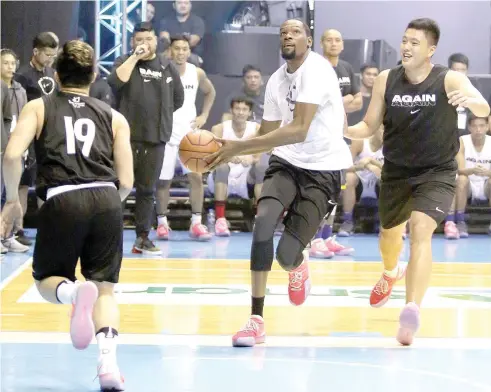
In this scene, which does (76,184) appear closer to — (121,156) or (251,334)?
(121,156)

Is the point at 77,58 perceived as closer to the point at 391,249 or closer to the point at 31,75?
the point at 391,249

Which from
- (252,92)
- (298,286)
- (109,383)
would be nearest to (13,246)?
(252,92)

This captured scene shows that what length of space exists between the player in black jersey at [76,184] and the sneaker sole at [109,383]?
100 millimetres

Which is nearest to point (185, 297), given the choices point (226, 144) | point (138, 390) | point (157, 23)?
point (226, 144)

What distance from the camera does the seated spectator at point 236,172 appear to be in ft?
37.9

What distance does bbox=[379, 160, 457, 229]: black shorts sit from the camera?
237 inches

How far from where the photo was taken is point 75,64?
15.9ft

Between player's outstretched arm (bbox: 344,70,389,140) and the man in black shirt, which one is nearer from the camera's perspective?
player's outstretched arm (bbox: 344,70,389,140)

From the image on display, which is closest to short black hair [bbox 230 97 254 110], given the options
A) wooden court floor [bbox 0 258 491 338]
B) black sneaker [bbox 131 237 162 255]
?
black sneaker [bbox 131 237 162 255]

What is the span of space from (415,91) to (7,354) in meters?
2.89

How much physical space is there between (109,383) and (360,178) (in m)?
7.62

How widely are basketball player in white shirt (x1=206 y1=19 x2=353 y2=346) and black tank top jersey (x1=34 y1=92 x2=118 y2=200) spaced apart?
3.32ft

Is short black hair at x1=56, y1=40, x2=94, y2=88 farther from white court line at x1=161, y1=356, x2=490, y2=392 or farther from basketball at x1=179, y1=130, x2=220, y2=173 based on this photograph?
white court line at x1=161, y1=356, x2=490, y2=392

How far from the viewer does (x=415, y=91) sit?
618 cm
